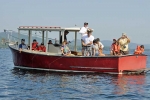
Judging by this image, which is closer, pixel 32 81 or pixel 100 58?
pixel 32 81

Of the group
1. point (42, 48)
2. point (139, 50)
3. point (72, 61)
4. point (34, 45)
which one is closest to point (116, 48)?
point (139, 50)

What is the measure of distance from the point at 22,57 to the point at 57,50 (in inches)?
94.9

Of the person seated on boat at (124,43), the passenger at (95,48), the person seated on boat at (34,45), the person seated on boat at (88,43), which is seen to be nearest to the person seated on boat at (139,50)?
the person seated on boat at (124,43)

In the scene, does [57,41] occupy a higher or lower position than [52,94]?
higher

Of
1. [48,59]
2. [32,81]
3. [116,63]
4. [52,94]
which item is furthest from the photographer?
[48,59]

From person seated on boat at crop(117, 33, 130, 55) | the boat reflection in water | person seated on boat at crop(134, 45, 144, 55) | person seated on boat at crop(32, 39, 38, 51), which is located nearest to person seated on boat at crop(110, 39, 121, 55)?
person seated on boat at crop(117, 33, 130, 55)

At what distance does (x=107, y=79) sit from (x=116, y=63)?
2.14 meters

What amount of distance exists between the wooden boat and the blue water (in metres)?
0.77

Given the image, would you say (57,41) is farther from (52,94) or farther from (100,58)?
(52,94)

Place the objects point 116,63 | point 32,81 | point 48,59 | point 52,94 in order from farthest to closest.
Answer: point 48,59 < point 116,63 < point 32,81 < point 52,94

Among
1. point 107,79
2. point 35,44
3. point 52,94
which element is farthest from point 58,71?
point 52,94

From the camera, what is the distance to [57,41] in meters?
25.6

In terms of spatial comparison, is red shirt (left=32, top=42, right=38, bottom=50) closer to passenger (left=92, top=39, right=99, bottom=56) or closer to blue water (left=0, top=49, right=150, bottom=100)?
blue water (left=0, top=49, right=150, bottom=100)

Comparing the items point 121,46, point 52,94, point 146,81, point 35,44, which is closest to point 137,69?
point 121,46
